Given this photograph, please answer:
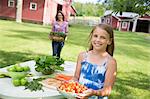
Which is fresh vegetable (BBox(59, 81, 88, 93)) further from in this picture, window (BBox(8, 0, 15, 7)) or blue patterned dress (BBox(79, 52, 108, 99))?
window (BBox(8, 0, 15, 7))

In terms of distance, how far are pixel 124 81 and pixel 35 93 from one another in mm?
5525

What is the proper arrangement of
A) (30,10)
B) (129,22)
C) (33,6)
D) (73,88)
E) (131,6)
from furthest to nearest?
(129,22), (33,6), (30,10), (131,6), (73,88)

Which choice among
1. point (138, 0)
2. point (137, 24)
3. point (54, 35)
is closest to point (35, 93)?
point (138, 0)

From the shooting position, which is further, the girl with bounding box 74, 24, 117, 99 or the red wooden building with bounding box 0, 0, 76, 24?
the red wooden building with bounding box 0, 0, 76, 24

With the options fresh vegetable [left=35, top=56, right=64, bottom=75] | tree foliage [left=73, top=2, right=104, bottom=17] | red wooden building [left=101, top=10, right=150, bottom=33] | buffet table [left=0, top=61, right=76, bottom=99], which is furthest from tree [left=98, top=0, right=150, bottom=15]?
tree foliage [left=73, top=2, right=104, bottom=17]

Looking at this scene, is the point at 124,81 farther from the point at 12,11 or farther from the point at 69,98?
the point at 12,11

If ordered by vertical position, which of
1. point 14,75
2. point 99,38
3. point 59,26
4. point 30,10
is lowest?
point 14,75

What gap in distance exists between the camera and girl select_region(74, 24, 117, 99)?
3117mm

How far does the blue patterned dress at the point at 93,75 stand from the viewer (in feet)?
10.5

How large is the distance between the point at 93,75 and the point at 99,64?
132 millimetres

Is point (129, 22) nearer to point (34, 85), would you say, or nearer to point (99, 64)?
point (34, 85)

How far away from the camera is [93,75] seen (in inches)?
126

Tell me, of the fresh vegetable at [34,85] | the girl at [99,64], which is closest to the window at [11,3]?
the fresh vegetable at [34,85]

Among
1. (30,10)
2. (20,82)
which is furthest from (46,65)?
(30,10)
